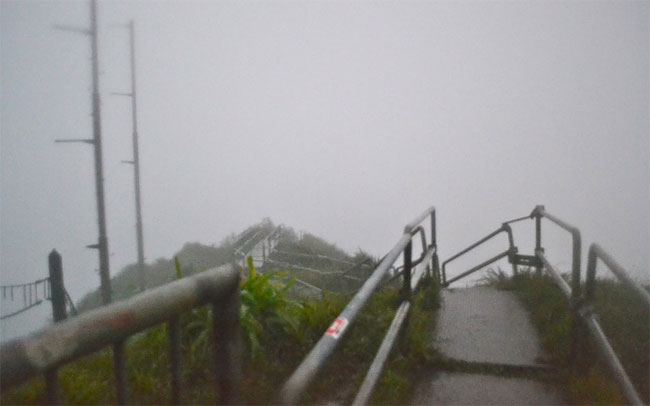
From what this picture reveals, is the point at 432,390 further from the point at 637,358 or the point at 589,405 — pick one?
the point at 637,358

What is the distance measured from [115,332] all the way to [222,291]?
1.10 feet

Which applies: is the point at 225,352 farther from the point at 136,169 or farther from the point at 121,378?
the point at 136,169

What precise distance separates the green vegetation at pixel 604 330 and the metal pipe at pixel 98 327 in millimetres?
2039

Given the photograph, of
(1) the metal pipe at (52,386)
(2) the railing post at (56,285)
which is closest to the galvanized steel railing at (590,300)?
Answer: (1) the metal pipe at (52,386)

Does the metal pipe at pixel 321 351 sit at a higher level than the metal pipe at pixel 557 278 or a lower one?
higher

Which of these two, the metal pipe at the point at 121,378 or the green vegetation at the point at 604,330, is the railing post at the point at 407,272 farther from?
the metal pipe at the point at 121,378

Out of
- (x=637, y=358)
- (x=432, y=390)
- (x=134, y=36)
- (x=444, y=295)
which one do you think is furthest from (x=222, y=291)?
(x=134, y=36)

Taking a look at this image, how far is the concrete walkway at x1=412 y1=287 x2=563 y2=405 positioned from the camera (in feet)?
10.0

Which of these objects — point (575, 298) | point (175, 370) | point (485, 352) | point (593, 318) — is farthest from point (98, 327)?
point (485, 352)

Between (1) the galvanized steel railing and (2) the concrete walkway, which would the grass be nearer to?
(2) the concrete walkway

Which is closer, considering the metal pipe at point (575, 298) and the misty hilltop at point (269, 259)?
the metal pipe at point (575, 298)

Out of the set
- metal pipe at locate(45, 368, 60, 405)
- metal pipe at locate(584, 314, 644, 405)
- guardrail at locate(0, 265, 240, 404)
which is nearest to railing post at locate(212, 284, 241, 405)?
guardrail at locate(0, 265, 240, 404)

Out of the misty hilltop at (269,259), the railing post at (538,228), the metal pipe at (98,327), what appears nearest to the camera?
the metal pipe at (98,327)

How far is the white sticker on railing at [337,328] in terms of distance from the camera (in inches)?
58.9
